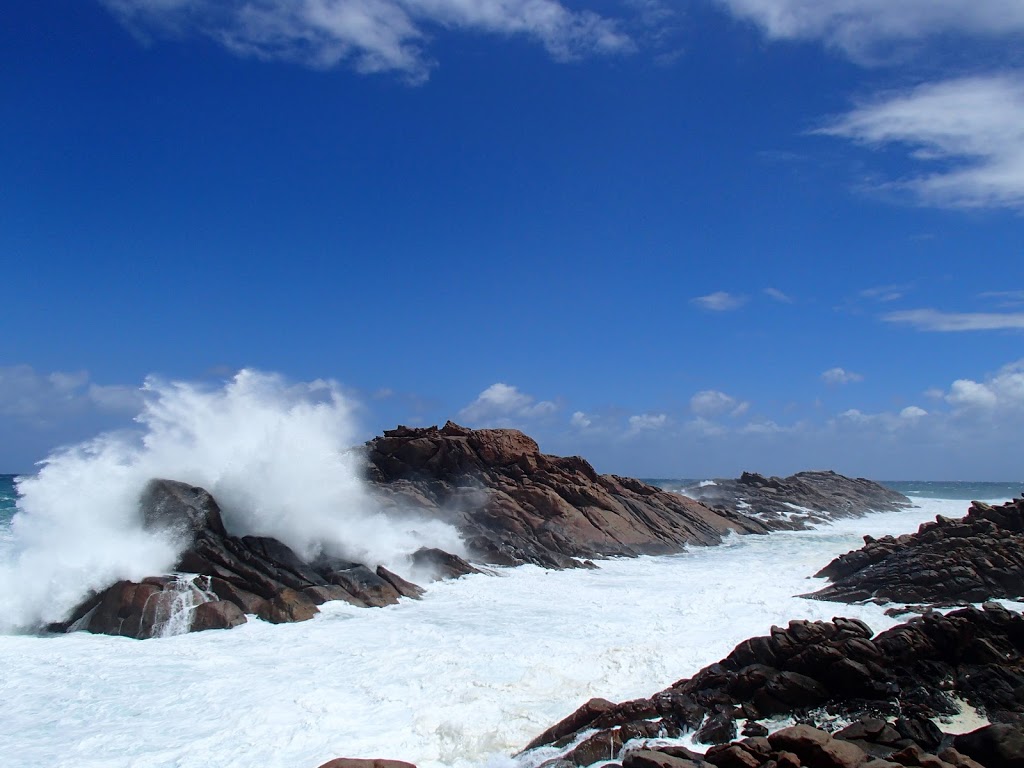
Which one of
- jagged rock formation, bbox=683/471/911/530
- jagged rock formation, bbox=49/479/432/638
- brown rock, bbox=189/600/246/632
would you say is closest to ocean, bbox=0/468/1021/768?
brown rock, bbox=189/600/246/632

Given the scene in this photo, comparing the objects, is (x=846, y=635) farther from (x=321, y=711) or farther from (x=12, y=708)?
(x=12, y=708)

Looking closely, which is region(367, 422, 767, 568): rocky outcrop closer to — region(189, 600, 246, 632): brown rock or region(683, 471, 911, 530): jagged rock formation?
region(189, 600, 246, 632): brown rock

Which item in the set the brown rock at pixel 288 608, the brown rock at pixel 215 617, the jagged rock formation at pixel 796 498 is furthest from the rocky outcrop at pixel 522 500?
the jagged rock formation at pixel 796 498

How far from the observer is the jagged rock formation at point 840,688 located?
29.6 feet

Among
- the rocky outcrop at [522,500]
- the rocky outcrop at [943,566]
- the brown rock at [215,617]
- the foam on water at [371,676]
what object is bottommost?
the foam on water at [371,676]

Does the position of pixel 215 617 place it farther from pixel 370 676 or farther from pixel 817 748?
pixel 817 748

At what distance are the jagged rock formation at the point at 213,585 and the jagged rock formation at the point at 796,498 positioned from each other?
1251 inches

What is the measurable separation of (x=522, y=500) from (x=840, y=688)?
2037 cm

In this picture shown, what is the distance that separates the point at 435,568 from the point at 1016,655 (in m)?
14.7

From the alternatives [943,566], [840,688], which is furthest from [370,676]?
[943,566]

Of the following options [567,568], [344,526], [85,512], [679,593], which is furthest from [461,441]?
[85,512]

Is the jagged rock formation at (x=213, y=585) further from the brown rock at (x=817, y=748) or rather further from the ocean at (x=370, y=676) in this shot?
the brown rock at (x=817, y=748)

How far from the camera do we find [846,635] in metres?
10.9

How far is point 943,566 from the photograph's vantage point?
18.3m
